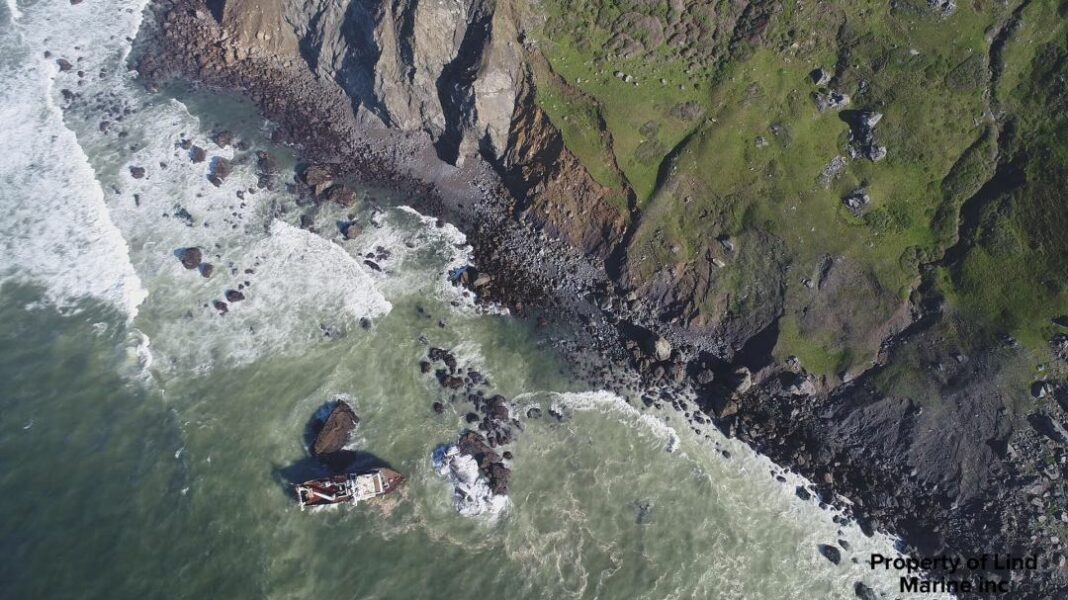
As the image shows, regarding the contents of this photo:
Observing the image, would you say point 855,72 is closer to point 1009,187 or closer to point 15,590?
point 1009,187

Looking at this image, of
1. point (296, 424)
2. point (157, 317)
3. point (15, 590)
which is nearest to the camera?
point (15, 590)

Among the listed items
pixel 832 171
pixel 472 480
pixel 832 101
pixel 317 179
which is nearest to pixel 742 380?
pixel 832 171

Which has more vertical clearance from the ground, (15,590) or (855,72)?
(855,72)

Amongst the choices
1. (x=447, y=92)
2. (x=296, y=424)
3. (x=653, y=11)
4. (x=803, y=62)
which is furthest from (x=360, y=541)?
(x=803, y=62)

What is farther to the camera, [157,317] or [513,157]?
[513,157]

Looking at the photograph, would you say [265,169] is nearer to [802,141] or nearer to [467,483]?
[467,483]

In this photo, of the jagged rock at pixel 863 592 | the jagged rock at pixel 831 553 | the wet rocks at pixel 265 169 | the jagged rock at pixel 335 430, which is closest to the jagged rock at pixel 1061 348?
the jagged rock at pixel 831 553

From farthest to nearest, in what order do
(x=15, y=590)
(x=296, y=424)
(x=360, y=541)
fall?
(x=296, y=424) → (x=360, y=541) → (x=15, y=590)

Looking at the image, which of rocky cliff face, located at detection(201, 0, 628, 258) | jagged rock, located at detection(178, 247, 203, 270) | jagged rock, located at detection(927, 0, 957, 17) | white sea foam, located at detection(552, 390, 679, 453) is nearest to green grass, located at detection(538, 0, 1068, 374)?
jagged rock, located at detection(927, 0, 957, 17)

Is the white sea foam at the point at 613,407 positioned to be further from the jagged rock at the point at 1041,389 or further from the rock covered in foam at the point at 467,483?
the jagged rock at the point at 1041,389
